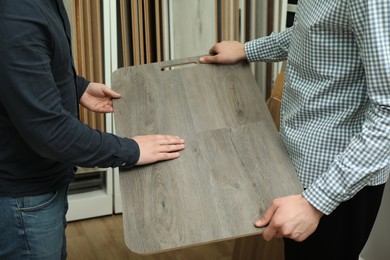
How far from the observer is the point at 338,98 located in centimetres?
114

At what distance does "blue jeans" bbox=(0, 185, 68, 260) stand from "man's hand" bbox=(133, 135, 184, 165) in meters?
0.22

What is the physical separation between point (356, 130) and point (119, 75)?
674mm

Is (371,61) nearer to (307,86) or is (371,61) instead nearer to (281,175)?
(307,86)

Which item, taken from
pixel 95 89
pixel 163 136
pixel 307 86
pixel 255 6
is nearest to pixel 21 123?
pixel 163 136

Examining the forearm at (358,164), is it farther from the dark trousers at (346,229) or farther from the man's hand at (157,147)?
the man's hand at (157,147)

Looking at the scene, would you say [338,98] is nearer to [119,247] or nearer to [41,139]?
[41,139]

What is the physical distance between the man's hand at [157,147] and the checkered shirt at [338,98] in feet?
0.88

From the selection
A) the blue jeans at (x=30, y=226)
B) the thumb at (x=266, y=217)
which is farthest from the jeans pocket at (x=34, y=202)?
the thumb at (x=266, y=217)

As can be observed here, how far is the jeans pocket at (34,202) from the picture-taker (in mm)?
1155

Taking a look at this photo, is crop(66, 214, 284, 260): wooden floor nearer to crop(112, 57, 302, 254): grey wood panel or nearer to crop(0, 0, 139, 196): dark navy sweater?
crop(112, 57, 302, 254): grey wood panel

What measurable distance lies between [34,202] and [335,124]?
0.69 meters

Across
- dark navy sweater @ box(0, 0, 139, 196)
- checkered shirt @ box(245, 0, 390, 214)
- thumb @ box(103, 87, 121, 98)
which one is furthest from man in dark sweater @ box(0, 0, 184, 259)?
checkered shirt @ box(245, 0, 390, 214)

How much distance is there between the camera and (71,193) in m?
2.68

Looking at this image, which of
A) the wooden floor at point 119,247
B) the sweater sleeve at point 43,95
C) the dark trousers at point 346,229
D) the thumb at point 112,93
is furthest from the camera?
the wooden floor at point 119,247
